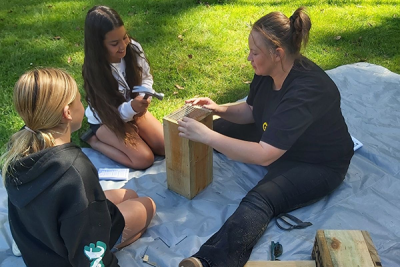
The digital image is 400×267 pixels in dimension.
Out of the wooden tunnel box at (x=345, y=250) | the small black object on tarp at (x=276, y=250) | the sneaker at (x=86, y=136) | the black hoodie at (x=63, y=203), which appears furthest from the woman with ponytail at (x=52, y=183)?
the sneaker at (x=86, y=136)

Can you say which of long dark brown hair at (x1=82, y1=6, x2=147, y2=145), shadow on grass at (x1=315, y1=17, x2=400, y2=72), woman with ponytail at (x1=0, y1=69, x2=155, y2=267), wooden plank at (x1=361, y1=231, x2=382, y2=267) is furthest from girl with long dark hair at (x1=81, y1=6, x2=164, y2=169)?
shadow on grass at (x1=315, y1=17, x2=400, y2=72)

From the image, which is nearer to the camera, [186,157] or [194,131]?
[194,131]

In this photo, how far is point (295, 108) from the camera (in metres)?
2.04

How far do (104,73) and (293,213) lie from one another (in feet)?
5.10

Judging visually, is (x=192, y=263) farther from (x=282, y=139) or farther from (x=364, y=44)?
(x=364, y=44)

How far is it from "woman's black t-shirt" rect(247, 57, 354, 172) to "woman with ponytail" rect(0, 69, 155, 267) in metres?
1.00

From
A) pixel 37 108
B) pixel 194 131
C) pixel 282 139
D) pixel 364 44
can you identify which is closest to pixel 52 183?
pixel 37 108

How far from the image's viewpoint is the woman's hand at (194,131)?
6.97 ft

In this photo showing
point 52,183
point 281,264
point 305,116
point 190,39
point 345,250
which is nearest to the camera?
point 52,183

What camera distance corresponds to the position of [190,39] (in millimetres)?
4828

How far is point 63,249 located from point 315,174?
4.84ft

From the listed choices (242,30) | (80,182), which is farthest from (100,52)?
(242,30)

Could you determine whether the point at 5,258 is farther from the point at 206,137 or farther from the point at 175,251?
the point at 206,137

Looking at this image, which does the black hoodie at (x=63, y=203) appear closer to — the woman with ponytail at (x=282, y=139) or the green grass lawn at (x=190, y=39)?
the woman with ponytail at (x=282, y=139)
